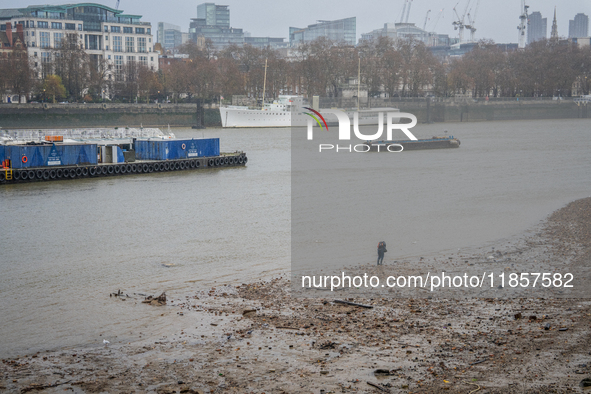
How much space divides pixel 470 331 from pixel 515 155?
115 ft

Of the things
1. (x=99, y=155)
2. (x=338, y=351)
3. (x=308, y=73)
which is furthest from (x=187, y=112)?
(x=338, y=351)

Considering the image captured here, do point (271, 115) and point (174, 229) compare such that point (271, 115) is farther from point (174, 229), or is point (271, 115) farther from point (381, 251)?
point (381, 251)

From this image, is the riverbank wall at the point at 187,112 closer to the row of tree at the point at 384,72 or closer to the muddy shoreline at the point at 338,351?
the row of tree at the point at 384,72

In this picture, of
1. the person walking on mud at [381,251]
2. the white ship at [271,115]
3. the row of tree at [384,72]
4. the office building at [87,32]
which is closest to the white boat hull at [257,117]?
the white ship at [271,115]

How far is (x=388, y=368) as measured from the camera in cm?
788

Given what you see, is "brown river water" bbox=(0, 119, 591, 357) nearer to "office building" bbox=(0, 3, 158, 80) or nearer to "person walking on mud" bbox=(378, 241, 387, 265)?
"person walking on mud" bbox=(378, 241, 387, 265)

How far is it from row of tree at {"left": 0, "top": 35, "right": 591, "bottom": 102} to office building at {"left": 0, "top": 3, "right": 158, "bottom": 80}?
5.32ft

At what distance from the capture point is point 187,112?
72938mm

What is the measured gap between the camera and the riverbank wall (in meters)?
62.3

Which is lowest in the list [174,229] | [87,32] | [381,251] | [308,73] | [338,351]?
[174,229]

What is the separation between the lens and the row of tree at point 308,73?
74125 millimetres

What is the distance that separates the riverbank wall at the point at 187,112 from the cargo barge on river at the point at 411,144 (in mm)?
30186

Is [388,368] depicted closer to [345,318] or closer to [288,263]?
[345,318]

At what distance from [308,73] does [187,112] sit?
2265cm
